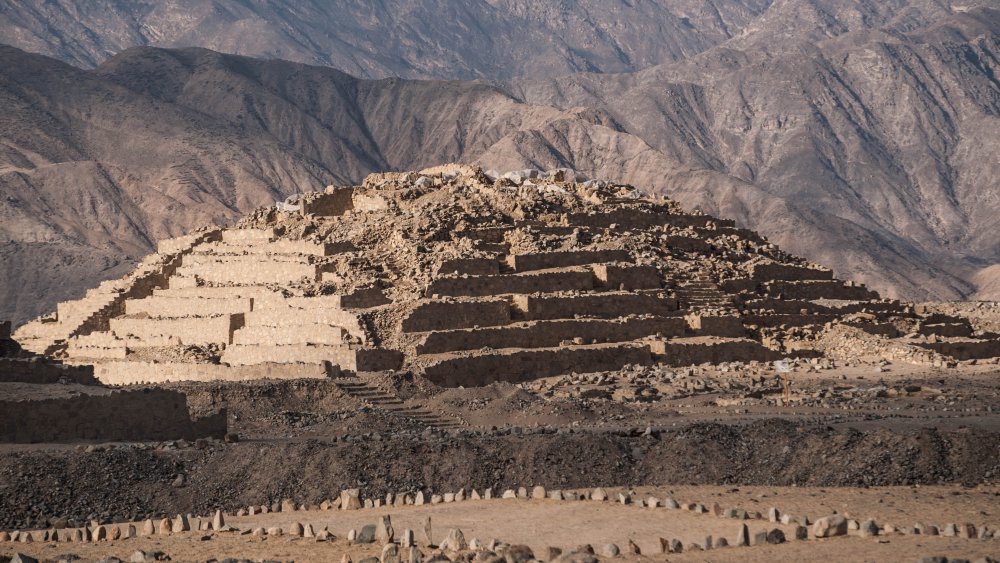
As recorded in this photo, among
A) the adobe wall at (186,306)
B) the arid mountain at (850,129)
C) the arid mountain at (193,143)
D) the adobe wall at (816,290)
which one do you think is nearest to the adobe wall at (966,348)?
the adobe wall at (816,290)

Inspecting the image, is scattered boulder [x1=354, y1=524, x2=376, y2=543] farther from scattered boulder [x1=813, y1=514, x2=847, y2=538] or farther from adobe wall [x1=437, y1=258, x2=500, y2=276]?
adobe wall [x1=437, y1=258, x2=500, y2=276]

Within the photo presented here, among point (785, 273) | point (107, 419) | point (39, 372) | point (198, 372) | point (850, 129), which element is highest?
point (850, 129)

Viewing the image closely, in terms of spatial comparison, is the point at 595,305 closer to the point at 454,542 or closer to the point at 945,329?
the point at 945,329

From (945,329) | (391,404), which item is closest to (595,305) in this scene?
(391,404)

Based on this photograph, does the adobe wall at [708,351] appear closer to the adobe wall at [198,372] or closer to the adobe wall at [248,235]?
the adobe wall at [198,372]

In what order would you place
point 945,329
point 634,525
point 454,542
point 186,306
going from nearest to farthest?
point 454,542 → point 634,525 → point 186,306 → point 945,329

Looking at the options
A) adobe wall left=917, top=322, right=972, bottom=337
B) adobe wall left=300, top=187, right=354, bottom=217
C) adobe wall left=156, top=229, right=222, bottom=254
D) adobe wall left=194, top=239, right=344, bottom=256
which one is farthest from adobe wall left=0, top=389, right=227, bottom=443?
adobe wall left=156, top=229, right=222, bottom=254

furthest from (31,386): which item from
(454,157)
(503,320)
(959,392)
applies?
(454,157)
